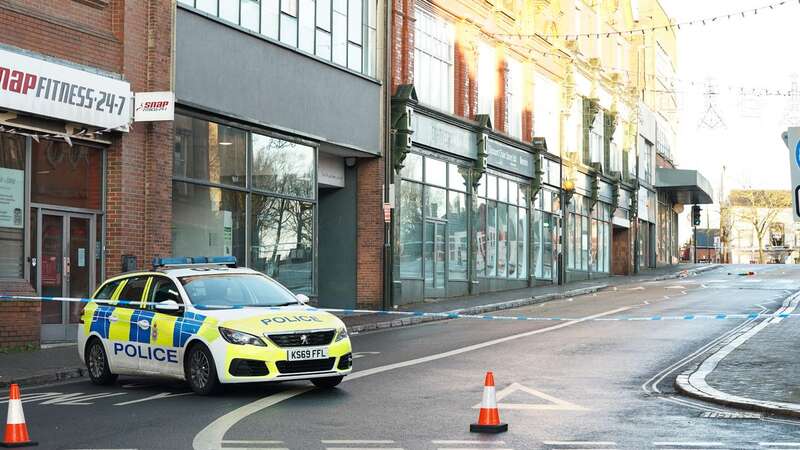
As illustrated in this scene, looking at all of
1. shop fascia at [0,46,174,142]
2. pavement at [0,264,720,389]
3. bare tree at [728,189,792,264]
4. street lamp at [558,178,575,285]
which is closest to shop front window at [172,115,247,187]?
shop fascia at [0,46,174,142]

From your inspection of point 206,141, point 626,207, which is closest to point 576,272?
point 626,207

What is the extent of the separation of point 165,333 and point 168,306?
0.32 metres

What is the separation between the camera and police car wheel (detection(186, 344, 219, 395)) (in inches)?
499

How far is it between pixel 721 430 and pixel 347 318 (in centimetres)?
1661

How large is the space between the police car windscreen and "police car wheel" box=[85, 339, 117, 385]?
158cm

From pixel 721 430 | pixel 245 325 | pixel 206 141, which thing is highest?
pixel 206 141

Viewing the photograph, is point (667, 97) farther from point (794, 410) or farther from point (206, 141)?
point (794, 410)

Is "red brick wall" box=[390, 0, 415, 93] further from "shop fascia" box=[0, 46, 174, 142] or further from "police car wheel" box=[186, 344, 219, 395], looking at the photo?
"police car wheel" box=[186, 344, 219, 395]

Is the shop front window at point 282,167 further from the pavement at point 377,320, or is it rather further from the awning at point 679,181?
the awning at point 679,181

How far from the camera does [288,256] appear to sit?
87.5 ft

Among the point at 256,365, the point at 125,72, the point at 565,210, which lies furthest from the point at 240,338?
the point at 565,210

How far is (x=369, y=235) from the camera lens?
3086 centimetres

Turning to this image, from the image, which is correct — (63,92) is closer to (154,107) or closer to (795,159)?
(154,107)

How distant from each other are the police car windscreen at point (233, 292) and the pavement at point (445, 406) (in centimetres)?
102
